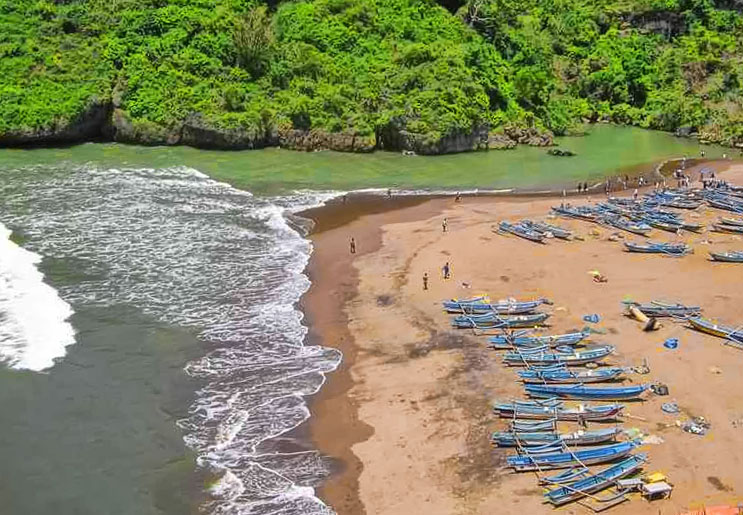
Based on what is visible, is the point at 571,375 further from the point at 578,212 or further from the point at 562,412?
the point at 578,212

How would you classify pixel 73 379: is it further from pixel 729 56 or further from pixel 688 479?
pixel 729 56

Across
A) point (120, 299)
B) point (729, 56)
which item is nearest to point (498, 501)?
point (120, 299)

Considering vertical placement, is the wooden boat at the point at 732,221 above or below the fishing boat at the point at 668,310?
above

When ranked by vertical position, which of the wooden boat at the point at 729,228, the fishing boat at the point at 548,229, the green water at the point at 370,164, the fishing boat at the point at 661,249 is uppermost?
the green water at the point at 370,164

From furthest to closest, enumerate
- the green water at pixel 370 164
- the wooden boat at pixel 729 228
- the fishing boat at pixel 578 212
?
1. the green water at pixel 370 164
2. the fishing boat at pixel 578 212
3. the wooden boat at pixel 729 228

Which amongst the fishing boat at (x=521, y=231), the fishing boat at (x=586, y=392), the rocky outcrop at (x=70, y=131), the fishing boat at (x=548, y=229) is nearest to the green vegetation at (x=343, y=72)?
the rocky outcrop at (x=70, y=131)

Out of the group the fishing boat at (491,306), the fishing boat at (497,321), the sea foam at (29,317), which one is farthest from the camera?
the fishing boat at (491,306)

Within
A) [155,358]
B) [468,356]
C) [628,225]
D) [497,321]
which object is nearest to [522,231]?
[628,225]

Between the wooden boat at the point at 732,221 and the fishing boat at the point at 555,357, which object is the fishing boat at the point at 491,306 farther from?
the wooden boat at the point at 732,221
